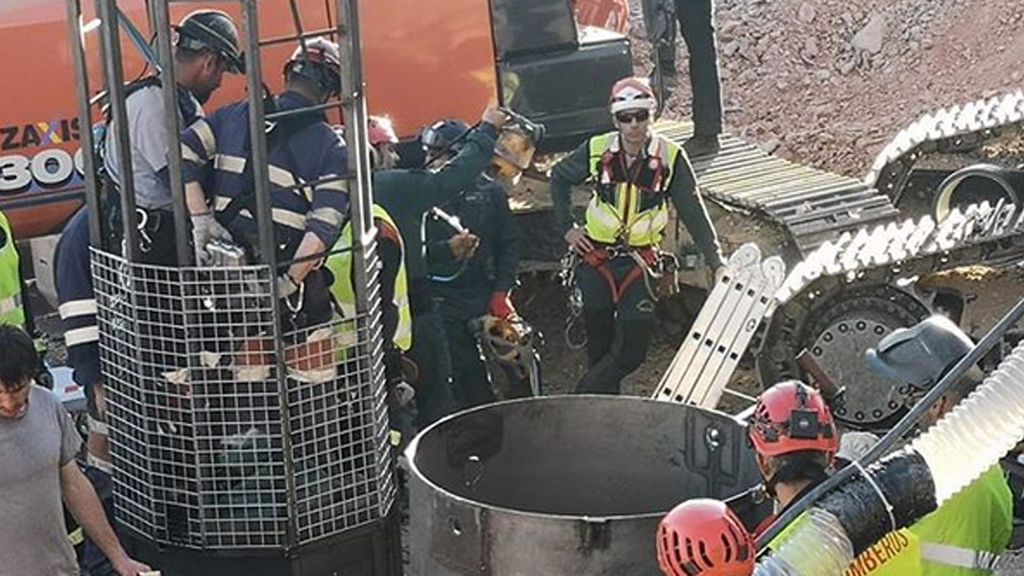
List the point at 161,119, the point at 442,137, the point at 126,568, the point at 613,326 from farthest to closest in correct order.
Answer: the point at 613,326
the point at 442,137
the point at 161,119
the point at 126,568

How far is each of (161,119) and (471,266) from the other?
6.75 ft

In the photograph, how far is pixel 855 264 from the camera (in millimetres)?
8352

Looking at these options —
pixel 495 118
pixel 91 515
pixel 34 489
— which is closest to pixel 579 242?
pixel 495 118

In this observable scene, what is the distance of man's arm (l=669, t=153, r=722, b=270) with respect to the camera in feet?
26.5

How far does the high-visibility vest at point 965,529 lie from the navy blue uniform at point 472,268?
3546 mm

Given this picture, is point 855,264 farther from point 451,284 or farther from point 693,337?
point 451,284

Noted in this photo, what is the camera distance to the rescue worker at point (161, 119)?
20.1 feet

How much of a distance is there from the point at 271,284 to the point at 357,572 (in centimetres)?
108

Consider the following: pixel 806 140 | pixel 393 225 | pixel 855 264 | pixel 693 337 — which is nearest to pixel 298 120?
pixel 393 225

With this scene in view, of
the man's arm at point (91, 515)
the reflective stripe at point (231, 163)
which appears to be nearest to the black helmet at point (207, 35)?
the reflective stripe at point (231, 163)

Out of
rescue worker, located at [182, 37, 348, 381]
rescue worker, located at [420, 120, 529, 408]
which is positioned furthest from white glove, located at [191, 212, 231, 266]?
rescue worker, located at [420, 120, 529, 408]

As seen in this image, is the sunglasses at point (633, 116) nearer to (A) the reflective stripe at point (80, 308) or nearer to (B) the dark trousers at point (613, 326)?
(B) the dark trousers at point (613, 326)

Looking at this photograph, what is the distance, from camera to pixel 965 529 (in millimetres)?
4633

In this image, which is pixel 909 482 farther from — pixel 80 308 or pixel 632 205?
pixel 632 205
